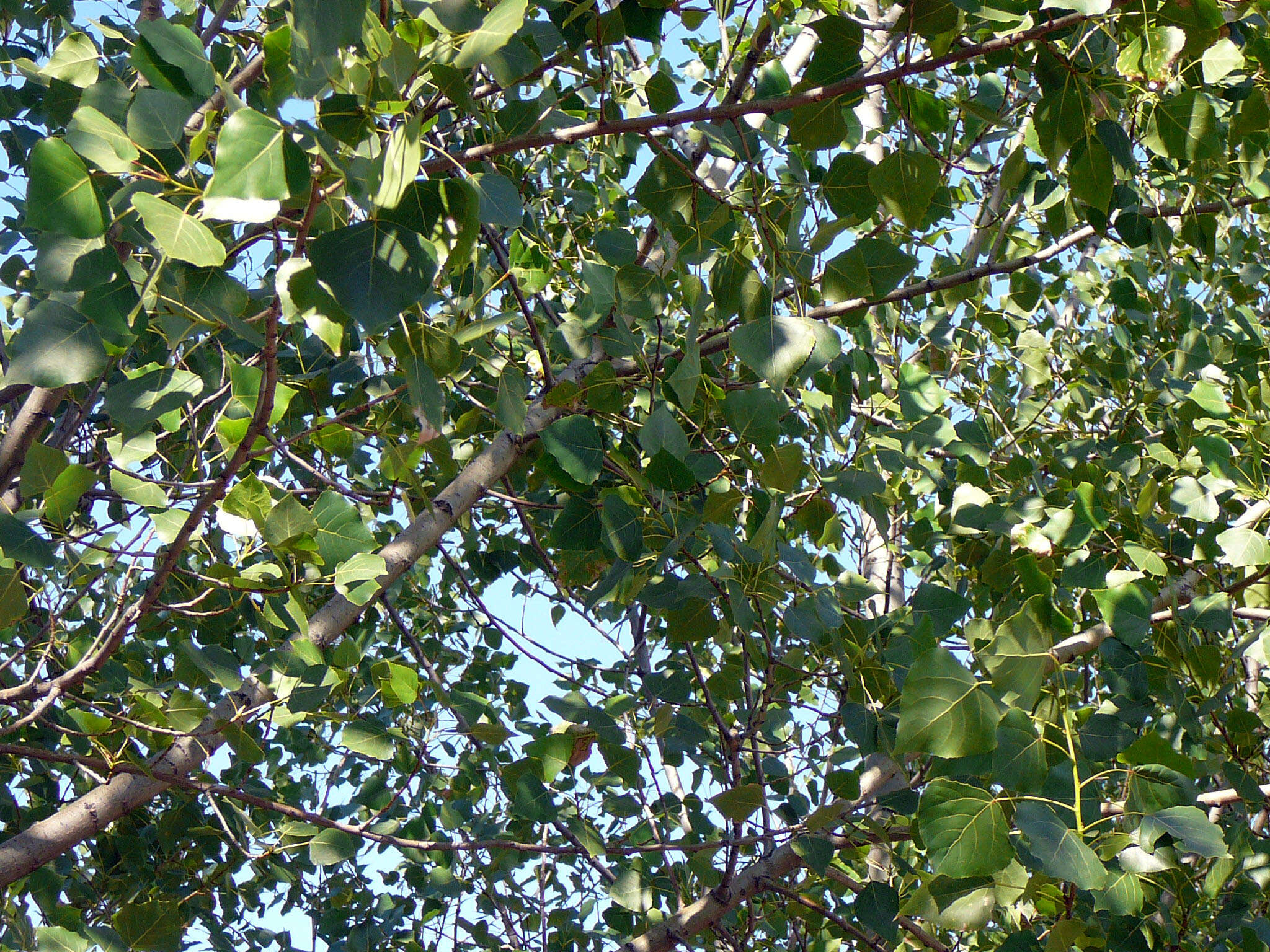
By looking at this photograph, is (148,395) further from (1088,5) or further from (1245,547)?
(1245,547)

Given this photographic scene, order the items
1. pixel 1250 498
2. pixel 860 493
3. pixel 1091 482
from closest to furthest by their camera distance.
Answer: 1. pixel 860 493
2. pixel 1250 498
3. pixel 1091 482

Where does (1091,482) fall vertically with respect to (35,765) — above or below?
above

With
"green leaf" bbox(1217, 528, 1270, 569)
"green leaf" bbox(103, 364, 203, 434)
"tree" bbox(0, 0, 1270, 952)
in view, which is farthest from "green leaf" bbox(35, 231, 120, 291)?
"green leaf" bbox(1217, 528, 1270, 569)

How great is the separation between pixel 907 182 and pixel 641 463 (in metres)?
0.71

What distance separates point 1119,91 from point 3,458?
1754 mm

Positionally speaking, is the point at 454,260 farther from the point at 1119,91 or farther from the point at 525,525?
the point at 525,525

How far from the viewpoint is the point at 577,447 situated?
1412 mm

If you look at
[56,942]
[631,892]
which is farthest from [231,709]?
[631,892]

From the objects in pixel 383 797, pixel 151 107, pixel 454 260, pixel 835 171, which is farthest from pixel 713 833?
pixel 151 107

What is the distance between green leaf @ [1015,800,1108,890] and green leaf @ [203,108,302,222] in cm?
89

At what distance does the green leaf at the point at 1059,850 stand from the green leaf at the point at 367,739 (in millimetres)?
951

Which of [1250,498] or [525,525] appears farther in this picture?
[525,525]

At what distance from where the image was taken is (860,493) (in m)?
1.48

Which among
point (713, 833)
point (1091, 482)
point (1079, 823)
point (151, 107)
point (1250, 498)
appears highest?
point (1091, 482)
